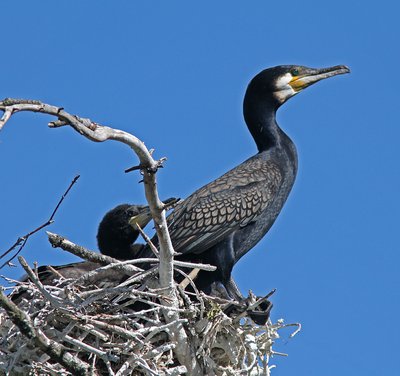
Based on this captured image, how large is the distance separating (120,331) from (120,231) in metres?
1.96

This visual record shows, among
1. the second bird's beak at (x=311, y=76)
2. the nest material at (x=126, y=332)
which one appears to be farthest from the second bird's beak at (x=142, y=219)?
the second bird's beak at (x=311, y=76)

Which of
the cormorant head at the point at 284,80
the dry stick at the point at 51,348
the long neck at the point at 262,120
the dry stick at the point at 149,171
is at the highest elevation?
the cormorant head at the point at 284,80

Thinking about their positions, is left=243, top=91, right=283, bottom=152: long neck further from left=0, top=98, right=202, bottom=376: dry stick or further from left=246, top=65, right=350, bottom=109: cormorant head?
left=0, top=98, right=202, bottom=376: dry stick

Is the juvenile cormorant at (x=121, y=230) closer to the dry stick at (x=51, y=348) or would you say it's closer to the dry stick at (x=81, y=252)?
the dry stick at (x=81, y=252)

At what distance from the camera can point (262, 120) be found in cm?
1016

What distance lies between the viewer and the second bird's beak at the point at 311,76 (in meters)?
10.3

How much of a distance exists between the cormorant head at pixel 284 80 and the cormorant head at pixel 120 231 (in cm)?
135

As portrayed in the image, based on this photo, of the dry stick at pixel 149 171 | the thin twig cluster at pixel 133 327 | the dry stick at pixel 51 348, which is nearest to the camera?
the dry stick at pixel 149 171

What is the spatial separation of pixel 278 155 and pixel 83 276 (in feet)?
7.75

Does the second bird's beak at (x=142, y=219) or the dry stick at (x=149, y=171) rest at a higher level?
the second bird's beak at (x=142, y=219)

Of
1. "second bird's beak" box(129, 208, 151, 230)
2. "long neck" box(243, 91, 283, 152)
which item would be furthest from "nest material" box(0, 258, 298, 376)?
"long neck" box(243, 91, 283, 152)

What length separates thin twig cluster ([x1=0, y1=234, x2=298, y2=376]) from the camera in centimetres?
762

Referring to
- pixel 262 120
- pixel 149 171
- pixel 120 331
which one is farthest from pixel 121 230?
pixel 149 171

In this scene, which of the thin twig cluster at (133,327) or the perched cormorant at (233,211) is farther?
the perched cormorant at (233,211)
